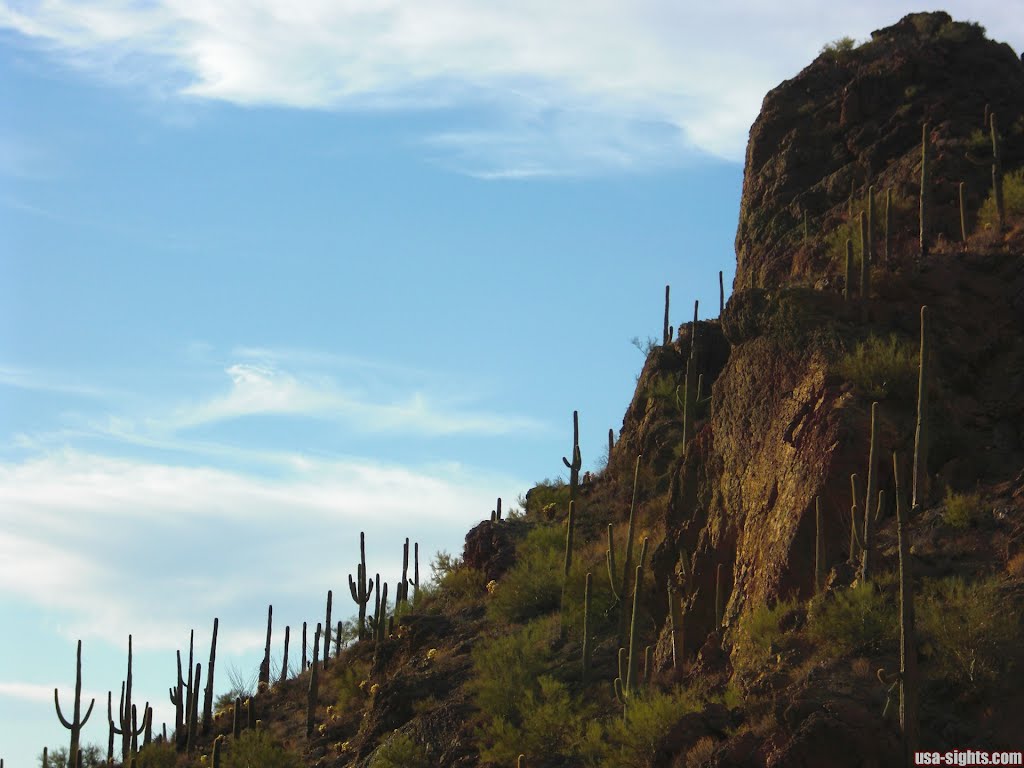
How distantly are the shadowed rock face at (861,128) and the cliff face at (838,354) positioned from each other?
77 mm

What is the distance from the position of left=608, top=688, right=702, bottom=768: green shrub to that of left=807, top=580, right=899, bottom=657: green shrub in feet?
8.44

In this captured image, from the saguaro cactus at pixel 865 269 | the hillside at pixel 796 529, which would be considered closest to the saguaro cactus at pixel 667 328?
the hillside at pixel 796 529

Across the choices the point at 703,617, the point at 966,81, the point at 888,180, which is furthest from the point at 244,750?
the point at 966,81

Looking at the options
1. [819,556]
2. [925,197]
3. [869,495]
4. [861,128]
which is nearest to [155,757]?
[819,556]

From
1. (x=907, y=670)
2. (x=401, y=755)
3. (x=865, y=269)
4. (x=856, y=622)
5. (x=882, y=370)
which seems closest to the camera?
(x=907, y=670)

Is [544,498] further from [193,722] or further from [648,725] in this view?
[648,725]

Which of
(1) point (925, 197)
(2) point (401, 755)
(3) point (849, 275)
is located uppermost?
(1) point (925, 197)

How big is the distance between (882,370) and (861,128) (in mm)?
18208

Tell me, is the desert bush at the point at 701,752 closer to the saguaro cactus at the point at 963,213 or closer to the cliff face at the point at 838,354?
the cliff face at the point at 838,354

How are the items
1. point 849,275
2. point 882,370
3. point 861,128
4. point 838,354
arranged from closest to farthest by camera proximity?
point 882,370
point 838,354
point 849,275
point 861,128

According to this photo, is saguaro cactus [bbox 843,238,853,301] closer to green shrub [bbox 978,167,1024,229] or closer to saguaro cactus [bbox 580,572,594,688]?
green shrub [bbox 978,167,1024,229]

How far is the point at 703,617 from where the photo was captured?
34562 millimetres

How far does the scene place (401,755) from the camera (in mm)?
36188

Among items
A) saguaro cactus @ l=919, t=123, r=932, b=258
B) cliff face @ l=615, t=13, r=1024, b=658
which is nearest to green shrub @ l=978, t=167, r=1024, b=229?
cliff face @ l=615, t=13, r=1024, b=658
